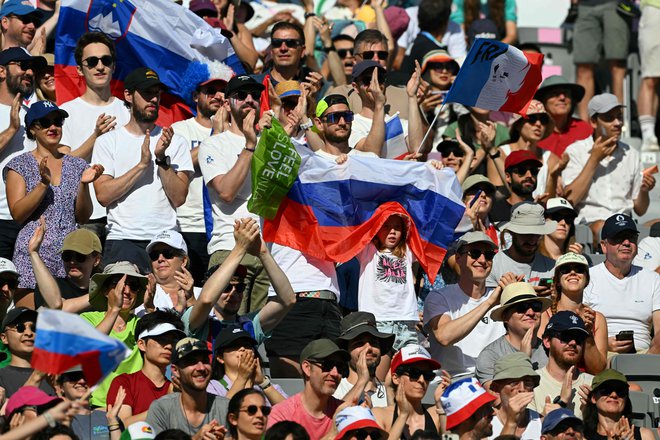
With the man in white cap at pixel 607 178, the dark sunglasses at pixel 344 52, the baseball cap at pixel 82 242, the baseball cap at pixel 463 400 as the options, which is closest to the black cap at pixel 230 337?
the baseball cap at pixel 463 400

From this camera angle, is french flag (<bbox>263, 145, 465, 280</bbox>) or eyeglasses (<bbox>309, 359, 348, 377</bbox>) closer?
eyeglasses (<bbox>309, 359, 348, 377</bbox>)

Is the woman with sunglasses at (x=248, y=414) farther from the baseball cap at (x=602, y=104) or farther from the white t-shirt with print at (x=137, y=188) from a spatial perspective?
the baseball cap at (x=602, y=104)

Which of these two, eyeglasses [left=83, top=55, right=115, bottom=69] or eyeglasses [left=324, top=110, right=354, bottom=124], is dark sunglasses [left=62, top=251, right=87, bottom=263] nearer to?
eyeglasses [left=83, top=55, right=115, bottom=69]

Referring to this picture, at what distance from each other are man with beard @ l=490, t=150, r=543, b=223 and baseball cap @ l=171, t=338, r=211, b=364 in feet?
14.7

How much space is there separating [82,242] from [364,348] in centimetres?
207

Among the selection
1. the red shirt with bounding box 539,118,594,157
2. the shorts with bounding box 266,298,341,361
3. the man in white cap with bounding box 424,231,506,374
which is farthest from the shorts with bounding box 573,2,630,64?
the shorts with bounding box 266,298,341,361

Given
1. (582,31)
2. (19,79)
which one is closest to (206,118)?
(19,79)

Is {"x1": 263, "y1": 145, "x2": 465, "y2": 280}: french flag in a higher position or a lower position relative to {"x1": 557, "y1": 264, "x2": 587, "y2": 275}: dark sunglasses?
higher

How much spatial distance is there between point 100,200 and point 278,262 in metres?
1.35

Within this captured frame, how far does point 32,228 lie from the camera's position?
40.7ft

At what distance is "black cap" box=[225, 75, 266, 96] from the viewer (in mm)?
13016

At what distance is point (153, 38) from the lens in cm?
1511

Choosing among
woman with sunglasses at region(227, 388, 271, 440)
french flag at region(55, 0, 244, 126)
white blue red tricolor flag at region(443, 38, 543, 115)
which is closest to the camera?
woman with sunglasses at region(227, 388, 271, 440)

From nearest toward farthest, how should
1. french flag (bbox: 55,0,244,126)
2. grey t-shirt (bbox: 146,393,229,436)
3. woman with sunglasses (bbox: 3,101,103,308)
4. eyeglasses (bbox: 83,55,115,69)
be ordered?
grey t-shirt (bbox: 146,393,229,436), woman with sunglasses (bbox: 3,101,103,308), eyeglasses (bbox: 83,55,115,69), french flag (bbox: 55,0,244,126)
